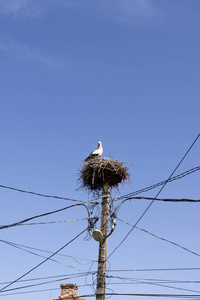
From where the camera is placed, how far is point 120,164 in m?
11.7

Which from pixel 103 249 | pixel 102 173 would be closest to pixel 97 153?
pixel 102 173

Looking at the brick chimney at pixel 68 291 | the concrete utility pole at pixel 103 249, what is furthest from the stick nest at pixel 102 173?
the brick chimney at pixel 68 291

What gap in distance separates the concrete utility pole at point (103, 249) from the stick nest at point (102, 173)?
29.4 inches

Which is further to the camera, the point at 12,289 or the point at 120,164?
the point at 120,164

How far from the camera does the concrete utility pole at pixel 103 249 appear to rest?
28.7 feet

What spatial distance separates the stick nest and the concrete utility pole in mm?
746

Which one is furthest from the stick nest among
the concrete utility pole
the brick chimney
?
the brick chimney

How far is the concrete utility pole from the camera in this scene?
873cm

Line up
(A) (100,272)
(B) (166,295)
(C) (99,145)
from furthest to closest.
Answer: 1. (C) (99,145)
2. (A) (100,272)
3. (B) (166,295)

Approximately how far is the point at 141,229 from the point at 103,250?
116cm

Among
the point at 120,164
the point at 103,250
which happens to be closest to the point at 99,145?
the point at 120,164

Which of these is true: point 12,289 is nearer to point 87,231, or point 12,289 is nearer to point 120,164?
point 87,231

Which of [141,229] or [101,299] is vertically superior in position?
[141,229]

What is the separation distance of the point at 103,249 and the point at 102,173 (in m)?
2.36
